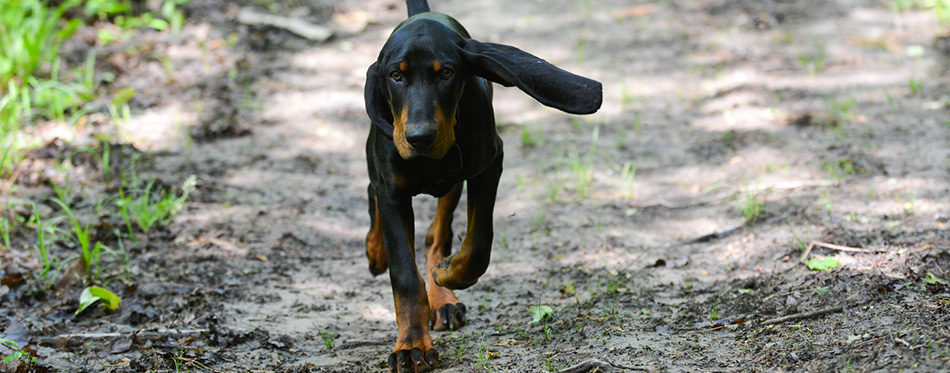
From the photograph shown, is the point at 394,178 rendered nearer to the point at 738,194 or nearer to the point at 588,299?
the point at 588,299

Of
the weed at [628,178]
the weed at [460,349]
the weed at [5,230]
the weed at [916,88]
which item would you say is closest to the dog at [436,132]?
the weed at [460,349]

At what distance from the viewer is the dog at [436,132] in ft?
9.20

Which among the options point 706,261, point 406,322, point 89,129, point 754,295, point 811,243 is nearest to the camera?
point 406,322

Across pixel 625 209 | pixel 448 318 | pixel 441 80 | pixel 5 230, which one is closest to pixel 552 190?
pixel 625 209

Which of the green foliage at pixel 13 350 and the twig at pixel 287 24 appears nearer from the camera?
the green foliage at pixel 13 350

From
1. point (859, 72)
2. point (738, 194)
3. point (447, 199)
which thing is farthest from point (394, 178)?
point (859, 72)

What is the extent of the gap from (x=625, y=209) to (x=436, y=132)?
2849 millimetres

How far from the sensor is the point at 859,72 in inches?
278

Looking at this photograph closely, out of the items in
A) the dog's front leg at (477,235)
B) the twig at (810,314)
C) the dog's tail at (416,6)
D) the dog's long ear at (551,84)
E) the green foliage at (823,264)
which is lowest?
the green foliage at (823,264)

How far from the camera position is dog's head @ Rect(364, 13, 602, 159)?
279 cm

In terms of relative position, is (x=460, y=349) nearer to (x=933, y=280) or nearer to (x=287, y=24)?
(x=933, y=280)

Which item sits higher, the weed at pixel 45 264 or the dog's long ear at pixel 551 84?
the dog's long ear at pixel 551 84

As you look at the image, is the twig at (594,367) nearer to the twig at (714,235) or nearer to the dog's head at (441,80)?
the dog's head at (441,80)

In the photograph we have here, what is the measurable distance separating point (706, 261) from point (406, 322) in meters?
1.93
